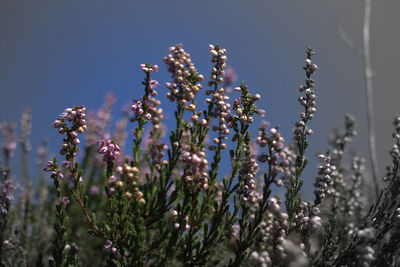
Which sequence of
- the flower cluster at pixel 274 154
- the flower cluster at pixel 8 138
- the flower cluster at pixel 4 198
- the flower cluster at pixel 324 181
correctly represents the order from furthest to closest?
the flower cluster at pixel 8 138, the flower cluster at pixel 4 198, the flower cluster at pixel 324 181, the flower cluster at pixel 274 154

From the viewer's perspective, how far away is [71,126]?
7.14 feet

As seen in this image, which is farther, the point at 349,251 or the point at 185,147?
the point at 185,147

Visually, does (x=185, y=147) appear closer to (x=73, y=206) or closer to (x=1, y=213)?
(x=1, y=213)

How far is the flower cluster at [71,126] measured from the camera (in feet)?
7.02

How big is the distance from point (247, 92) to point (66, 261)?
1.76 metres

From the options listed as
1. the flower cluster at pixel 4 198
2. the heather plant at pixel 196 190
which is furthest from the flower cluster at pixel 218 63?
the flower cluster at pixel 4 198

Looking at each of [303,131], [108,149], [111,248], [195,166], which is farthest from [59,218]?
[303,131]

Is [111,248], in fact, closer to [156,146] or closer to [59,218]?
[59,218]

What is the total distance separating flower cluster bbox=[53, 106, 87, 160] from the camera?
84.2 inches

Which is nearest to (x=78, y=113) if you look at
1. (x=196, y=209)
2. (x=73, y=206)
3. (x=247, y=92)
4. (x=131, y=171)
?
(x=131, y=171)

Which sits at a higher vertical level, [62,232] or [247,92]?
[247,92]

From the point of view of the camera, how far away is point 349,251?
74.3 inches

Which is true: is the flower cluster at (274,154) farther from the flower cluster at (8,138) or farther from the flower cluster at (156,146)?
the flower cluster at (8,138)

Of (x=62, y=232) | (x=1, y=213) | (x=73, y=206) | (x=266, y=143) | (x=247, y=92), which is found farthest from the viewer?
(x=73, y=206)
